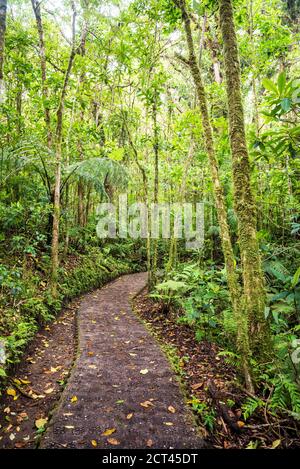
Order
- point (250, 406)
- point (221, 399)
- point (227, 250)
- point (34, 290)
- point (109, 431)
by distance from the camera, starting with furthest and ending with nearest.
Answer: point (34, 290), point (227, 250), point (221, 399), point (250, 406), point (109, 431)

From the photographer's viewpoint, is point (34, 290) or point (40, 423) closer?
point (40, 423)

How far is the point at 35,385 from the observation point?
3773 millimetres

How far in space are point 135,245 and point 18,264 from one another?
8557 mm

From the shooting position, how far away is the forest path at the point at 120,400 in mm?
2746

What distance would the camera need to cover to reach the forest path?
108 inches

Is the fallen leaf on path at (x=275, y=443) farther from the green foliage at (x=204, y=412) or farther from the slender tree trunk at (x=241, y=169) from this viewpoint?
the slender tree trunk at (x=241, y=169)

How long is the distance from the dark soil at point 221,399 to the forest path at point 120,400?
0.23 metres

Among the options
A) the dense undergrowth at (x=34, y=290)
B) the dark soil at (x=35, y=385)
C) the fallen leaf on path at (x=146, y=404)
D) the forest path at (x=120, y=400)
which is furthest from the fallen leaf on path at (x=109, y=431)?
the dense undergrowth at (x=34, y=290)

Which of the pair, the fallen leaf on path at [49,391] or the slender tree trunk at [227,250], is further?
the fallen leaf on path at [49,391]

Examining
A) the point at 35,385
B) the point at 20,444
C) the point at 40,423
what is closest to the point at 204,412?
the point at 40,423

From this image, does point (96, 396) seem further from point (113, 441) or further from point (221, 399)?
point (221, 399)

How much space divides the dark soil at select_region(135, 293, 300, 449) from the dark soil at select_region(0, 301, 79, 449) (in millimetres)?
1648

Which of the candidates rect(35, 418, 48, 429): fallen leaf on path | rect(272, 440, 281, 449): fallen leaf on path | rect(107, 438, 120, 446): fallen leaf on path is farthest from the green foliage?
rect(35, 418, 48, 429): fallen leaf on path

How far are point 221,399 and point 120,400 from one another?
1.15m
